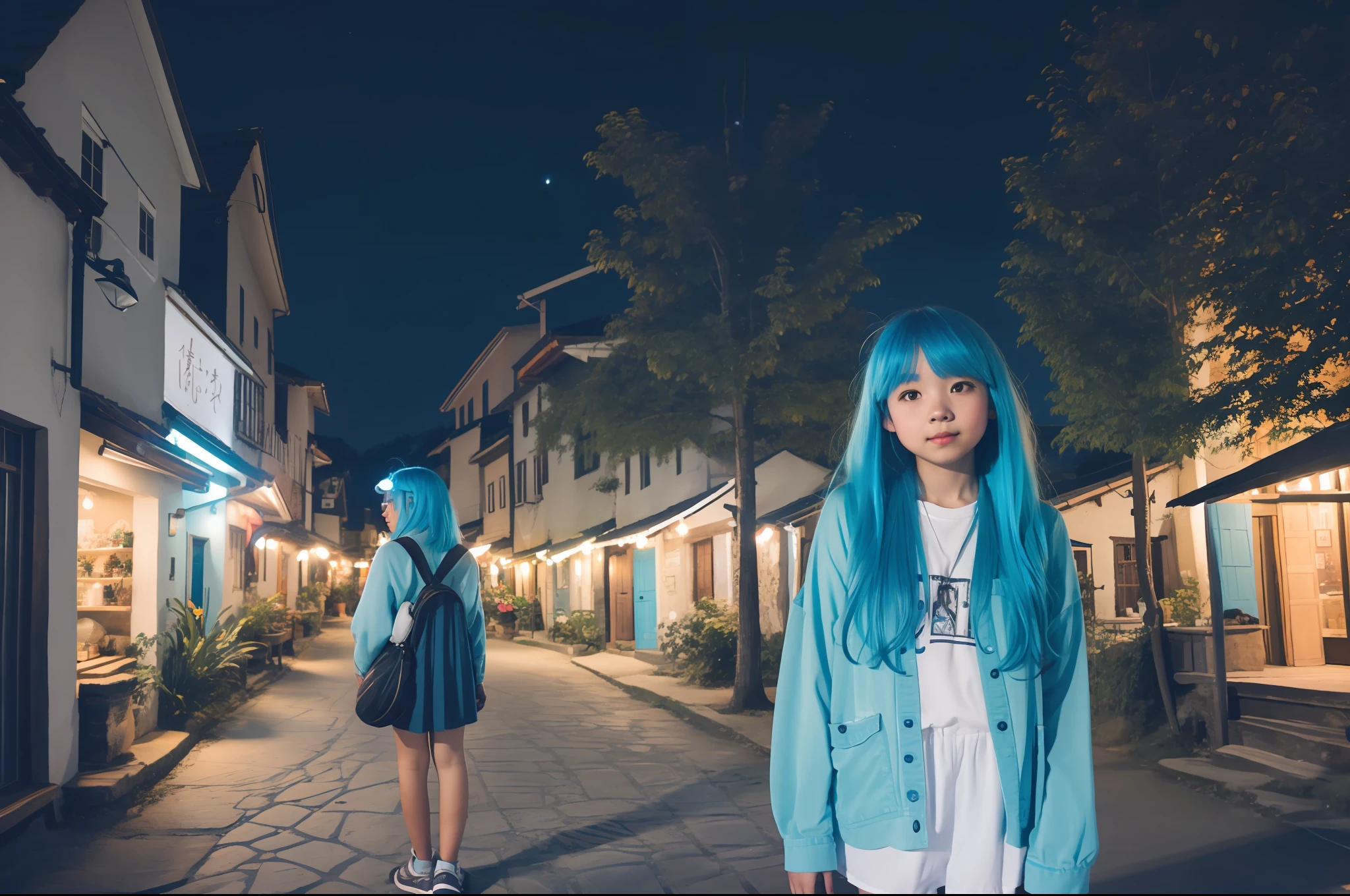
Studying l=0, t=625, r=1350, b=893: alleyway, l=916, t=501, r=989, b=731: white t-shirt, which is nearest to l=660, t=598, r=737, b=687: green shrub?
l=0, t=625, r=1350, b=893: alleyway

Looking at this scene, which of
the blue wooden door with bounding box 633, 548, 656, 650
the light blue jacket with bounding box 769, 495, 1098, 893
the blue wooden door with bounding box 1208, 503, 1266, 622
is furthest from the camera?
the blue wooden door with bounding box 633, 548, 656, 650

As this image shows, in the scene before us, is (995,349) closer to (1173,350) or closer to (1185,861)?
(1185,861)

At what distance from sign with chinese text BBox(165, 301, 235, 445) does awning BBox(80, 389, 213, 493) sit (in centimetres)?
166

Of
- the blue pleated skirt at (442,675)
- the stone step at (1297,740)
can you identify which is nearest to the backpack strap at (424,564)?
the blue pleated skirt at (442,675)

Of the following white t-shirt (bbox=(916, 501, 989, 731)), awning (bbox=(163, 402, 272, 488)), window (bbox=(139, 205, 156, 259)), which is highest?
window (bbox=(139, 205, 156, 259))

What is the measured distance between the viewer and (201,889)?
5.12 metres

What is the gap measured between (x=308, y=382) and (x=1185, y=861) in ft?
98.7

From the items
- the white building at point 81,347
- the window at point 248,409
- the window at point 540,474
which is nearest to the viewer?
the white building at point 81,347

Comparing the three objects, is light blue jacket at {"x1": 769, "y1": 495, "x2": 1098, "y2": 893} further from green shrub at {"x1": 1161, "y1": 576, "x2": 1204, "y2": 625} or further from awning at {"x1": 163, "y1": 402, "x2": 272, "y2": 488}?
green shrub at {"x1": 1161, "y1": 576, "x2": 1204, "y2": 625}

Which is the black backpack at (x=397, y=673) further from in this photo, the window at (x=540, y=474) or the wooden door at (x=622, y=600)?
the window at (x=540, y=474)

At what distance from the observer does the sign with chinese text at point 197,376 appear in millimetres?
11031

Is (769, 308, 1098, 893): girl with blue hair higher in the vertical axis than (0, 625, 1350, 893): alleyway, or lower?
higher

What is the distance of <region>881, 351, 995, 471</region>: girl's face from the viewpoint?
2139 mm

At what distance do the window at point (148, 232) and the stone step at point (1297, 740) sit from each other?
448 inches
